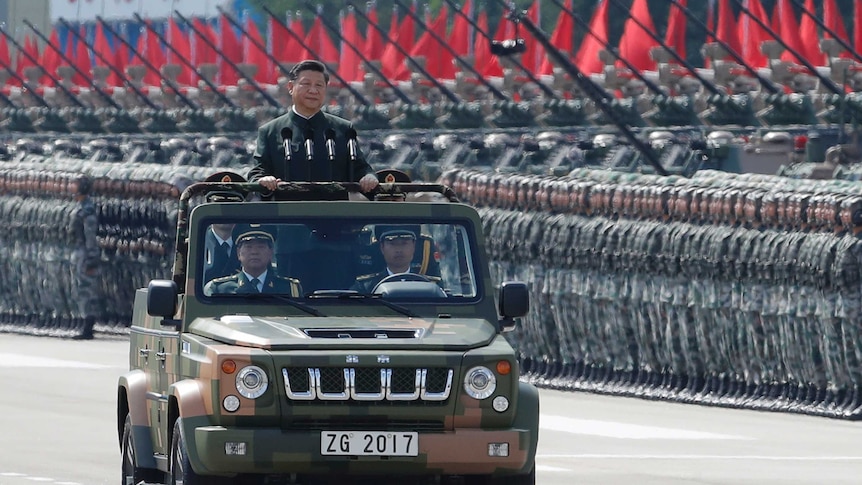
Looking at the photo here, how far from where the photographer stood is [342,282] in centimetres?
1157

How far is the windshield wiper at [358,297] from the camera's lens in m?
11.4

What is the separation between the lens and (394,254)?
11.6 metres

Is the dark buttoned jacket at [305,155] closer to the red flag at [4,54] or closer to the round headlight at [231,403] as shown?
the round headlight at [231,403]

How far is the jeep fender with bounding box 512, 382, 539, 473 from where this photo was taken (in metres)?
10.9

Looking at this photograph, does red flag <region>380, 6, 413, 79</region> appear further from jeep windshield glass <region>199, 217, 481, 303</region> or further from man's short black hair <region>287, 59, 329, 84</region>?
jeep windshield glass <region>199, 217, 481, 303</region>

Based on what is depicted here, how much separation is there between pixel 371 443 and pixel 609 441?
7653 mm

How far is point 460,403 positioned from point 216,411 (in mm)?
939

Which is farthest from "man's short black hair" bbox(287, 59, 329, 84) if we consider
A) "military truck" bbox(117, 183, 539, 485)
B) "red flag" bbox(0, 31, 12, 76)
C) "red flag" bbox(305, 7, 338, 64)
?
"red flag" bbox(0, 31, 12, 76)

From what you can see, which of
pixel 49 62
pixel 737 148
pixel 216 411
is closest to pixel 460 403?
pixel 216 411

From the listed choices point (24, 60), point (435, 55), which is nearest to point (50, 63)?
point (24, 60)

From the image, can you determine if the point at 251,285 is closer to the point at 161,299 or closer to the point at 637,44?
the point at 161,299

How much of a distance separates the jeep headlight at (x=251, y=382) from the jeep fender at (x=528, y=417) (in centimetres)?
100

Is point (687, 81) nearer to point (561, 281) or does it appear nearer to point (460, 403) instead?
point (561, 281)

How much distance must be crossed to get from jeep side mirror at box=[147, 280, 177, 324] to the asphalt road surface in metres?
3.99
